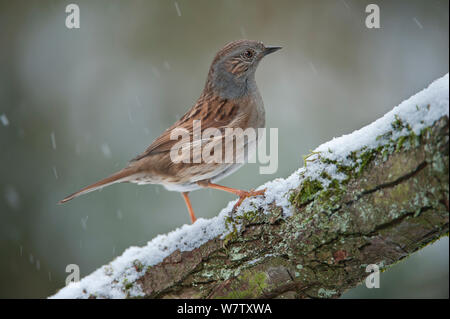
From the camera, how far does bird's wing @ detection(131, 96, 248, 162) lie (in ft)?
13.3

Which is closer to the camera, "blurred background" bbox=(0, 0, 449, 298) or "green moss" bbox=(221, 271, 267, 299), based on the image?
"green moss" bbox=(221, 271, 267, 299)

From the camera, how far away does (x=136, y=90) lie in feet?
23.1

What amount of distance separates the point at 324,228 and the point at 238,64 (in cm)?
266

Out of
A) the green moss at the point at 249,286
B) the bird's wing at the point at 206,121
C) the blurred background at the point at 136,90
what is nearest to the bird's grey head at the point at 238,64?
the bird's wing at the point at 206,121

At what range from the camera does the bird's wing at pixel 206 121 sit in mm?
4039

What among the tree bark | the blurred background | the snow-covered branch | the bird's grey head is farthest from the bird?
the blurred background

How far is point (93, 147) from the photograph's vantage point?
6.44m

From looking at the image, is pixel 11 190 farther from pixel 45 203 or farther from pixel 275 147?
pixel 275 147

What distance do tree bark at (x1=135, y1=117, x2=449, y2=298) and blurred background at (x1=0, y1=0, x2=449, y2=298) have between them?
3.08m

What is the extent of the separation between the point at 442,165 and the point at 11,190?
658cm

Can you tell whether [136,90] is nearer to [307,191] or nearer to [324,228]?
[307,191]

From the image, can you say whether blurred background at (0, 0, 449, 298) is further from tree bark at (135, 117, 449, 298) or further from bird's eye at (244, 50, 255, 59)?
tree bark at (135, 117, 449, 298)

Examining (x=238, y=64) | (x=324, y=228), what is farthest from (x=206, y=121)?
(x=324, y=228)

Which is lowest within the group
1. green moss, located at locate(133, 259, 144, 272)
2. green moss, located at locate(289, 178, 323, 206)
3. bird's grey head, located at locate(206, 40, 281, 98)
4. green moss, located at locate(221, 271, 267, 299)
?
green moss, located at locate(221, 271, 267, 299)
